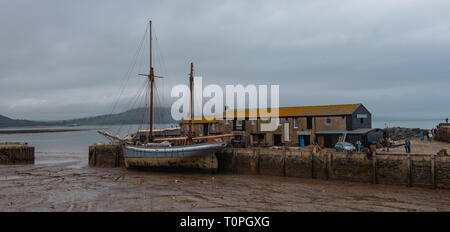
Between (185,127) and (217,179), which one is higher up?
(185,127)

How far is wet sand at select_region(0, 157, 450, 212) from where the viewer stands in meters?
18.7

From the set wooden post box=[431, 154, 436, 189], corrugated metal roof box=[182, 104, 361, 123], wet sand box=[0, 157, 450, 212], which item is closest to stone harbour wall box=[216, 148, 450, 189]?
wooden post box=[431, 154, 436, 189]

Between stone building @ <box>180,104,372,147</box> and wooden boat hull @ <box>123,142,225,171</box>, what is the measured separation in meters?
8.37

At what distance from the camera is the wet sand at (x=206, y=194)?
61.3 feet

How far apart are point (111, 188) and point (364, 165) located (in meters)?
20.4

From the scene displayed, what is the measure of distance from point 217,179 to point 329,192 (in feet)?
32.8

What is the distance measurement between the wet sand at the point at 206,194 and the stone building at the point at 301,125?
39.4ft

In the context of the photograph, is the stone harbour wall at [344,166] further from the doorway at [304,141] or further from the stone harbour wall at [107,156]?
the stone harbour wall at [107,156]
